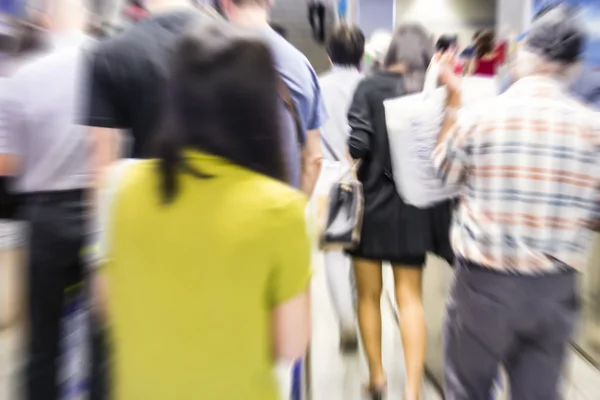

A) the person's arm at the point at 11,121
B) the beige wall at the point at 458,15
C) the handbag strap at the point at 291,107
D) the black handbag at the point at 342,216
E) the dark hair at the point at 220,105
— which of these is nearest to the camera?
the dark hair at the point at 220,105

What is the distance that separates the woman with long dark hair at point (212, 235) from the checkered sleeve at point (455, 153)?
72 centimetres

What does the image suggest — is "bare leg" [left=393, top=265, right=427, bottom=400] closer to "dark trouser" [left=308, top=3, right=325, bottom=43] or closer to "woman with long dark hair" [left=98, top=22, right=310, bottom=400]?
"woman with long dark hair" [left=98, top=22, right=310, bottom=400]

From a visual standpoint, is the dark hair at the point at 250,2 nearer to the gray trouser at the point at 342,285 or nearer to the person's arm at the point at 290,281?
the person's arm at the point at 290,281

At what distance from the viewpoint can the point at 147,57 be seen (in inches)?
64.0

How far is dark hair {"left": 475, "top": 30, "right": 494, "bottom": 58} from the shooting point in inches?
138

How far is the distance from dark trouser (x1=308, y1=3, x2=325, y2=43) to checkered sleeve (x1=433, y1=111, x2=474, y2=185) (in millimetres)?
4993

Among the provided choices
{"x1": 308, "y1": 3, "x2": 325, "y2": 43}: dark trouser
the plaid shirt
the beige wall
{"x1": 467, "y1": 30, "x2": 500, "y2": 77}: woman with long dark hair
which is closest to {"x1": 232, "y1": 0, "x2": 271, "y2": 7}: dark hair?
the plaid shirt

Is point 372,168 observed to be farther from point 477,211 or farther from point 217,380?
point 217,380

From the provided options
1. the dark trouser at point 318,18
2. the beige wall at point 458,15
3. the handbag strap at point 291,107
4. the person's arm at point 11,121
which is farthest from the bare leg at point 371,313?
the beige wall at point 458,15

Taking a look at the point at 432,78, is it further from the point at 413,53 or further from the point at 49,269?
the point at 49,269

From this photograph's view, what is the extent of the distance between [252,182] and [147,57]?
70 centimetres

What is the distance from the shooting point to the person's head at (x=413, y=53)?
7.97 ft

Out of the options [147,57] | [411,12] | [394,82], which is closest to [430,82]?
[394,82]

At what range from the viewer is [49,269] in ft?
6.68
